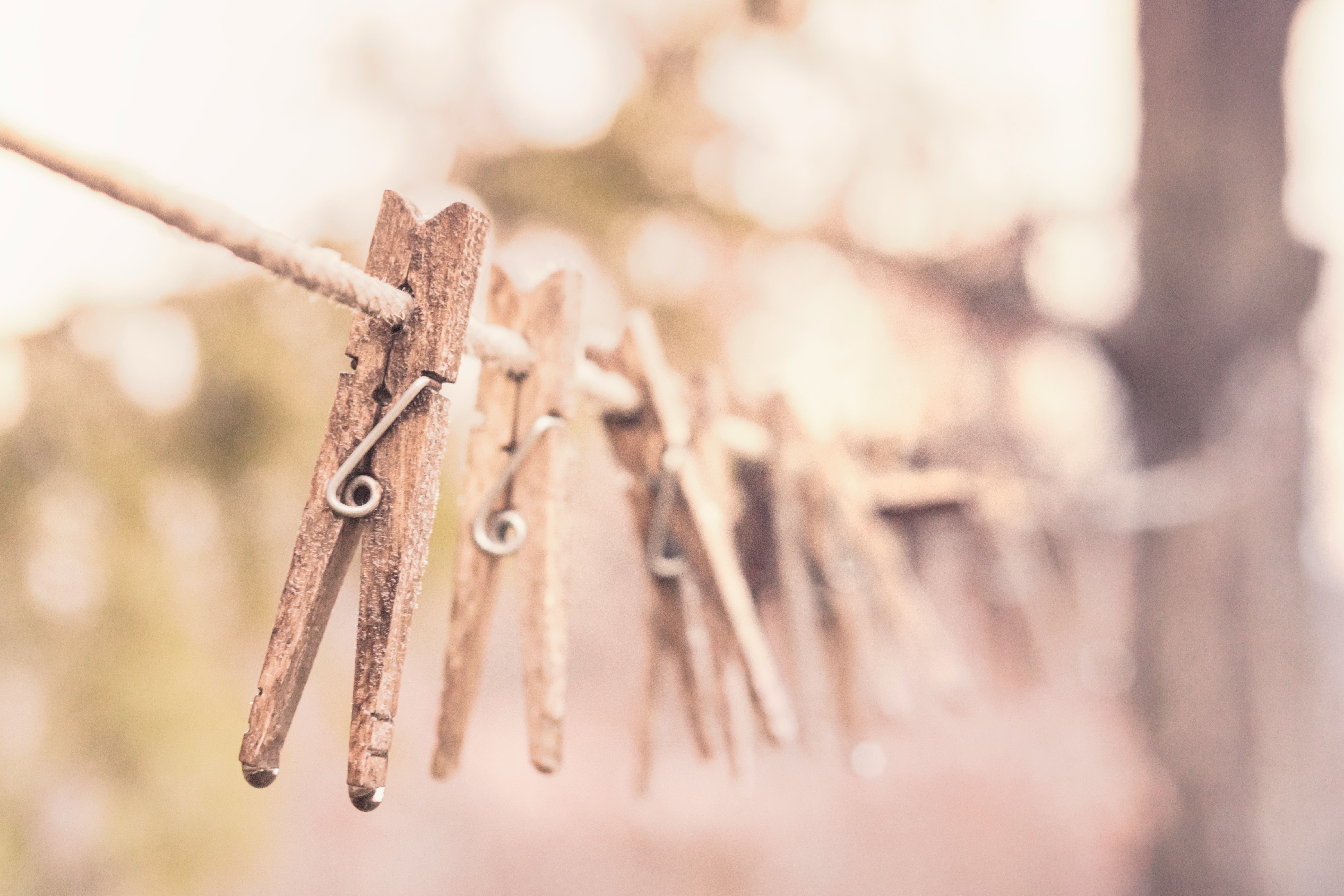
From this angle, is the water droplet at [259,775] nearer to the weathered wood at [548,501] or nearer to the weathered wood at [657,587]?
the weathered wood at [548,501]

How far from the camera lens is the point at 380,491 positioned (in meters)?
0.38

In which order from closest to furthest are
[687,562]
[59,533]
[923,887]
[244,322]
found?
[687,562], [59,533], [244,322], [923,887]

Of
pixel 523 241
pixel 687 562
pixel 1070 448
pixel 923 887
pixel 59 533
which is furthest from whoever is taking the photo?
pixel 1070 448

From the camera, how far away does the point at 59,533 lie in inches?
41.8

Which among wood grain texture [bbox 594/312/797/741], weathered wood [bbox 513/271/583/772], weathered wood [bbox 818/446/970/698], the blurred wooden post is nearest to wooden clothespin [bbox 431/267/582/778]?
weathered wood [bbox 513/271/583/772]

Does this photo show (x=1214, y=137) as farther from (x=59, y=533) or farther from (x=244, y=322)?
(x=59, y=533)

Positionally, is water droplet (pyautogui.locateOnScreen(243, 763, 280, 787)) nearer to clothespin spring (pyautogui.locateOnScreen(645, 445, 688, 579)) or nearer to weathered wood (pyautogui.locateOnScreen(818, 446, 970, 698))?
clothespin spring (pyautogui.locateOnScreen(645, 445, 688, 579))

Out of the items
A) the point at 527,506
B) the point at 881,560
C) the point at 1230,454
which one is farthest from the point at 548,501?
the point at 1230,454

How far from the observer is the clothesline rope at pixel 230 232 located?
266 mm

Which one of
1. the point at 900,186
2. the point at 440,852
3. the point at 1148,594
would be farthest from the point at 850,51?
the point at 440,852

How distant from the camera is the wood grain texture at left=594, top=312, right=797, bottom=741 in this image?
643 millimetres

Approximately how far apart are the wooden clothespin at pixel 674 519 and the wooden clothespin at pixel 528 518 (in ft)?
0.40

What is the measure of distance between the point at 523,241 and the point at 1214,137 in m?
1.68

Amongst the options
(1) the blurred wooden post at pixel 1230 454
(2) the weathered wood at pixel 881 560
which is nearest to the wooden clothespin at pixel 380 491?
(2) the weathered wood at pixel 881 560
